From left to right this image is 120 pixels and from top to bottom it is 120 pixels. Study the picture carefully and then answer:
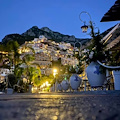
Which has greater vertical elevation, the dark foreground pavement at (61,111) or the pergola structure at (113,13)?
the pergola structure at (113,13)

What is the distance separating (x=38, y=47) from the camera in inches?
3317

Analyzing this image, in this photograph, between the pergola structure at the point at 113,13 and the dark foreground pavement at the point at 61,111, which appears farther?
the pergola structure at the point at 113,13

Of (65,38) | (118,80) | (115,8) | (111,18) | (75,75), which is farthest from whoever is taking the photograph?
(65,38)

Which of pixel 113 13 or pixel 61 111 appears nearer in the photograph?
pixel 61 111

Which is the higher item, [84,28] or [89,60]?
[84,28]

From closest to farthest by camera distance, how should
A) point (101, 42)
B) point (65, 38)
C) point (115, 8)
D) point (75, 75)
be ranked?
point (115, 8)
point (101, 42)
point (75, 75)
point (65, 38)

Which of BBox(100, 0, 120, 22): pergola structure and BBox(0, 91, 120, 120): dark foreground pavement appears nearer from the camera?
BBox(0, 91, 120, 120): dark foreground pavement

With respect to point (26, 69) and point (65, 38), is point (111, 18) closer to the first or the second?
point (26, 69)

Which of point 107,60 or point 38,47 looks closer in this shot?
point 107,60

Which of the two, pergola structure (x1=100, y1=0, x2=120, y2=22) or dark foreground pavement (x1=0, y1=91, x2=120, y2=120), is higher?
pergola structure (x1=100, y1=0, x2=120, y2=22)

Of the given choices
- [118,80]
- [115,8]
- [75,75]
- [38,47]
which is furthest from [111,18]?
[38,47]

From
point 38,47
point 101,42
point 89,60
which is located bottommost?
point 89,60

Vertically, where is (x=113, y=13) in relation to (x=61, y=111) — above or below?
above

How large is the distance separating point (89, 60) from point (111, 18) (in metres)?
1.16
